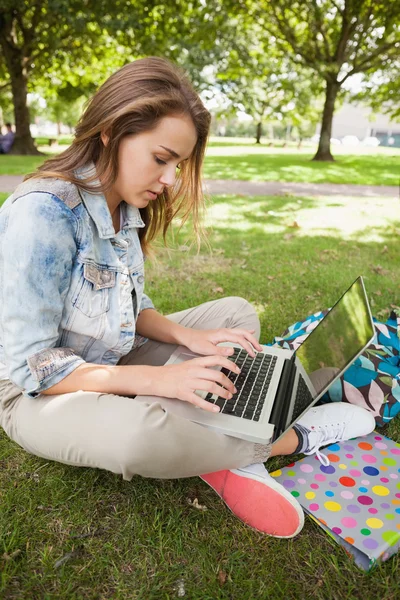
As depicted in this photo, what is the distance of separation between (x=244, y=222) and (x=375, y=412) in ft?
14.9

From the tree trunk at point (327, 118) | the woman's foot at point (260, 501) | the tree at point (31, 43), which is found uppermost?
the tree at point (31, 43)

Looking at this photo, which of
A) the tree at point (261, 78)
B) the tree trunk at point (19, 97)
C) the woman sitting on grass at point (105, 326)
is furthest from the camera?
the tree at point (261, 78)

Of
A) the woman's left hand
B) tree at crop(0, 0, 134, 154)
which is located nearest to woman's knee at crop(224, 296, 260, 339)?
the woman's left hand

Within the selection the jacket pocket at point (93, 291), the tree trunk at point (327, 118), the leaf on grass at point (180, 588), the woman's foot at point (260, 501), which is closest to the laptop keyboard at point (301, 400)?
the woman's foot at point (260, 501)

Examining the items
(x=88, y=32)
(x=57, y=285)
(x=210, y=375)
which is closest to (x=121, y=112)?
(x=57, y=285)

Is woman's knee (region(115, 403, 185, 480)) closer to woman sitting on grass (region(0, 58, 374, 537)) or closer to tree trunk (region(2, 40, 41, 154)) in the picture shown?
woman sitting on grass (region(0, 58, 374, 537))

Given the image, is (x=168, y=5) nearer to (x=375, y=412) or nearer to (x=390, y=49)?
(x=390, y=49)

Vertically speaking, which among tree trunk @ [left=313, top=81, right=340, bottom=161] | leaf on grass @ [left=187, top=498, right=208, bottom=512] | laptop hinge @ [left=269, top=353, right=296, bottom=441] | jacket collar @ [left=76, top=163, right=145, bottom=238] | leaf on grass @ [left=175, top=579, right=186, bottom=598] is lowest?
leaf on grass @ [left=175, top=579, right=186, bottom=598]

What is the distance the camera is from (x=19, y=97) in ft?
52.7

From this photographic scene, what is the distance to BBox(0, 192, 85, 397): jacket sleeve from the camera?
1.59m

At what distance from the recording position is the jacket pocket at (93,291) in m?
1.83

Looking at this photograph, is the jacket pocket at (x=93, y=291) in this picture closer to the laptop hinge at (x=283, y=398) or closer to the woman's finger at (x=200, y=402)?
the woman's finger at (x=200, y=402)

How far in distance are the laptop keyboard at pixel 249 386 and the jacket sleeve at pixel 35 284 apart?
64cm

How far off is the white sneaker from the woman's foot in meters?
0.43
